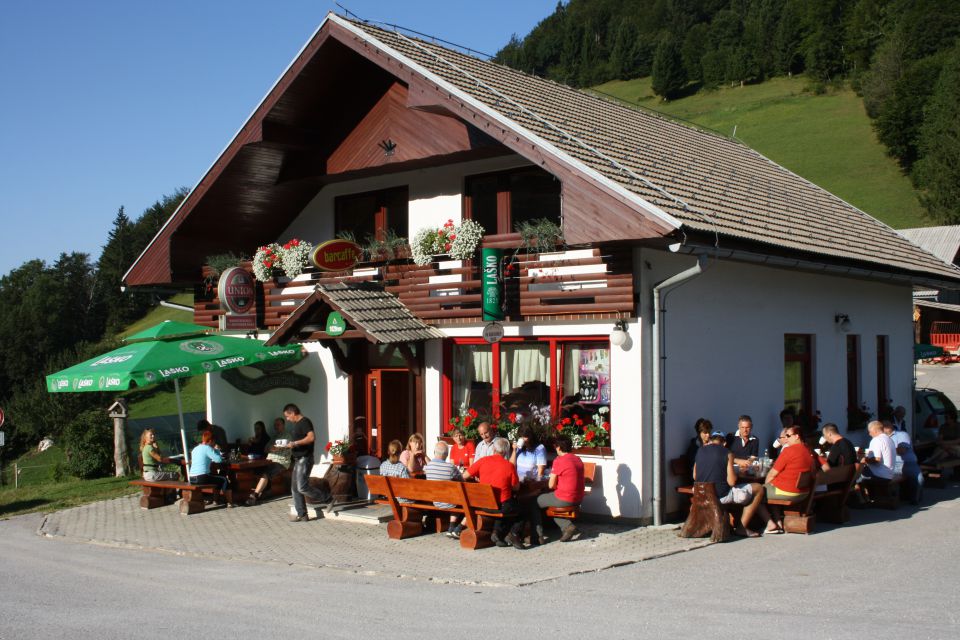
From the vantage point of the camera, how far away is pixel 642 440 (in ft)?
37.7

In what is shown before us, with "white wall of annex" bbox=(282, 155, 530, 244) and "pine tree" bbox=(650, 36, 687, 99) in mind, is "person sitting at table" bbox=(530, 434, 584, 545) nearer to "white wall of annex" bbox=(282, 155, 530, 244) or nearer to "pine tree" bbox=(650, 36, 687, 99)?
"white wall of annex" bbox=(282, 155, 530, 244)

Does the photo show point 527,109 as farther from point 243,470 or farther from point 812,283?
point 243,470

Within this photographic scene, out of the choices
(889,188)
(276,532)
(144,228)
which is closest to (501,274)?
(276,532)

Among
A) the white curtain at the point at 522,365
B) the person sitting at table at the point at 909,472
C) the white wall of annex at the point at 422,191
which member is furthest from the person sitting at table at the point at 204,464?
the person sitting at table at the point at 909,472

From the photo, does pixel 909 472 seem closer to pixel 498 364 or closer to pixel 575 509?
pixel 575 509

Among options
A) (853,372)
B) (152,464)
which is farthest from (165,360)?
(853,372)

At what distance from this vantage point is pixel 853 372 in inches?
661

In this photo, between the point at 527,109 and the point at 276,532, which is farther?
the point at 527,109

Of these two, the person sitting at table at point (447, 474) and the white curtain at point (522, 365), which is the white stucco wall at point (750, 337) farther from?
the person sitting at table at point (447, 474)

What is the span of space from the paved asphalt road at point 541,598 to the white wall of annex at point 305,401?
14.2 feet

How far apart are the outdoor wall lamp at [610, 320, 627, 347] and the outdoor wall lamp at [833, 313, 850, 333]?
583 centimetres

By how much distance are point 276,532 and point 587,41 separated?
11380 centimetres

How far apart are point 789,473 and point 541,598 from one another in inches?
167

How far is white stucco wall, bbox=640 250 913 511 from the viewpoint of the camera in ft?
39.3
